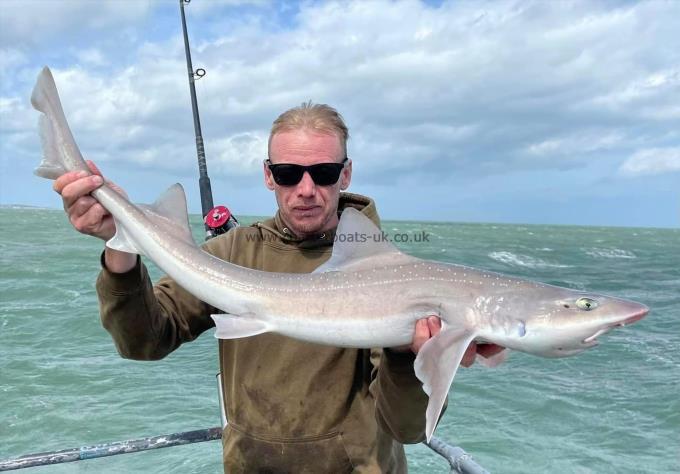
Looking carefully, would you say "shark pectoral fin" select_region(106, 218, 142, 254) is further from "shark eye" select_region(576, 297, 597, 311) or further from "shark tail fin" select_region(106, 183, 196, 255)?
"shark eye" select_region(576, 297, 597, 311)

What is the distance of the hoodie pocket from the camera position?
3006 millimetres

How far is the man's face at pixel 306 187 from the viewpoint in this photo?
3.21 m

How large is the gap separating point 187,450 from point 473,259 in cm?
3006

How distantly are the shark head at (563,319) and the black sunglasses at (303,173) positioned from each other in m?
1.21

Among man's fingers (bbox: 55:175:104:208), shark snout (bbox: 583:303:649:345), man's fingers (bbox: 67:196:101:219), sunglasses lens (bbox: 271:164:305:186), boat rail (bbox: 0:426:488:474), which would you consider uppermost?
sunglasses lens (bbox: 271:164:305:186)

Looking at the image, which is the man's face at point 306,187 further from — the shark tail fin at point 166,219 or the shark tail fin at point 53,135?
the shark tail fin at point 53,135

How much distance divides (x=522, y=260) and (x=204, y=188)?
3287 cm

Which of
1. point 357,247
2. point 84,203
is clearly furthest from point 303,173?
point 84,203

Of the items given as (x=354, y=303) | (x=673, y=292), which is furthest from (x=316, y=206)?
(x=673, y=292)

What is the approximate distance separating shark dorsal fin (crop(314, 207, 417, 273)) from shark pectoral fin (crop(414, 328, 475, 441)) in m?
0.50

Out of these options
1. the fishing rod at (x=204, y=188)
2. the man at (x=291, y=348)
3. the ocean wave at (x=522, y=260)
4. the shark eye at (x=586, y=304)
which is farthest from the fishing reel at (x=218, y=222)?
the ocean wave at (x=522, y=260)

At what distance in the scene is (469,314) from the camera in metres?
2.54

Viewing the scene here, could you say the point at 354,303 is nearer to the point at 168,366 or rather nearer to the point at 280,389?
the point at 280,389

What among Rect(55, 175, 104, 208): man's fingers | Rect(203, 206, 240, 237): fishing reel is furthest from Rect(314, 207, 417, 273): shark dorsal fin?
Rect(203, 206, 240, 237): fishing reel
